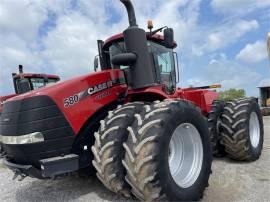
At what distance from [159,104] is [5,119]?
6.60 ft

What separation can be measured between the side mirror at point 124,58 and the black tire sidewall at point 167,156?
1.05 m

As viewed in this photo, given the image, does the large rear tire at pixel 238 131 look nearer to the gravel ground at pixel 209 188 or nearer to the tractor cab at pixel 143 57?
the gravel ground at pixel 209 188

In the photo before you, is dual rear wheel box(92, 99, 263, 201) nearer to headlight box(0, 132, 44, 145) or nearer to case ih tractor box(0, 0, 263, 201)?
case ih tractor box(0, 0, 263, 201)

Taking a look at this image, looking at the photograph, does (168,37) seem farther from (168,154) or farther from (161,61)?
(168,154)

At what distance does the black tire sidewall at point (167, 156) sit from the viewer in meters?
3.50

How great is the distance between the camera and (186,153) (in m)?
4.31

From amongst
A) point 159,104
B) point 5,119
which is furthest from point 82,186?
point 159,104

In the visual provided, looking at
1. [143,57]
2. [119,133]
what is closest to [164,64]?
[143,57]

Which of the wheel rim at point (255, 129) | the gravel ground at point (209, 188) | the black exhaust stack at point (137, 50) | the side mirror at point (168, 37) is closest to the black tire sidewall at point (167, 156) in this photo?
the gravel ground at point (209, 188)

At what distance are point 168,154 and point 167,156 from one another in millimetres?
131

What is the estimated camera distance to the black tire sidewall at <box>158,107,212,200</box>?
350 centimetres

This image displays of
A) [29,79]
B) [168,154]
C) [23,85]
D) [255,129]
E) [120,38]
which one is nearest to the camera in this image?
[168,154]

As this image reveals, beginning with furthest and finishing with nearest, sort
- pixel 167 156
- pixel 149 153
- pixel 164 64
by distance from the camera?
pixel 164 64
pixel 167 156
pixel 149 153

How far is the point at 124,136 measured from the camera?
12.1 ft
